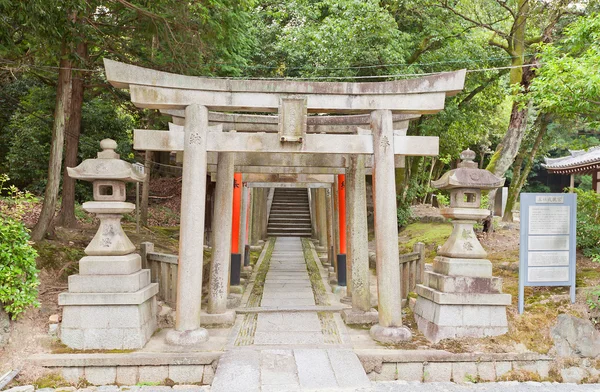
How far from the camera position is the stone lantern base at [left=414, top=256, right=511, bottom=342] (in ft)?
21.4

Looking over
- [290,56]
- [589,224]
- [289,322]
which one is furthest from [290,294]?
[290,56]

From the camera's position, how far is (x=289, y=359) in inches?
233

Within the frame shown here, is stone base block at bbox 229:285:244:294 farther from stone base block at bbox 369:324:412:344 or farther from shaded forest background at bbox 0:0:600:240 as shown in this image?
stone base block at bbox 369:324:412:344

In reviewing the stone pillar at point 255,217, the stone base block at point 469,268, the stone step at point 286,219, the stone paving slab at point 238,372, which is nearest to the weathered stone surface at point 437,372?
the stone base block at point 469,268

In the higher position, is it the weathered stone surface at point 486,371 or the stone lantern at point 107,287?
the stone lantern at point 107,287

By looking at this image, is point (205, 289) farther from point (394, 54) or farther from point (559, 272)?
point (394, 54)

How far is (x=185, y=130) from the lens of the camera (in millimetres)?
6484

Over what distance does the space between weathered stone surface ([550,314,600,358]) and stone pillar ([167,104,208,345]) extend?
5.13m

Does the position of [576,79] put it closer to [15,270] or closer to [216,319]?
[216,319]

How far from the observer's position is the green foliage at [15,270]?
5949mm

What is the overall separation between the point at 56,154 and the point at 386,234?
269 inches

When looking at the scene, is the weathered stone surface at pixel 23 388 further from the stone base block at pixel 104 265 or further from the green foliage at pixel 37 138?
the green foliage at pixel 37 138

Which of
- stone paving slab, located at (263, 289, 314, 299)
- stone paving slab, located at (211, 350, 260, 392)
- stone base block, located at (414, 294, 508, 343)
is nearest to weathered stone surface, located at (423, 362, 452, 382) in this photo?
stone base block, located at (414, 294, 508, 343)

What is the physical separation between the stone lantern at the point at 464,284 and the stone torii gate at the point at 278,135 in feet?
1.98
